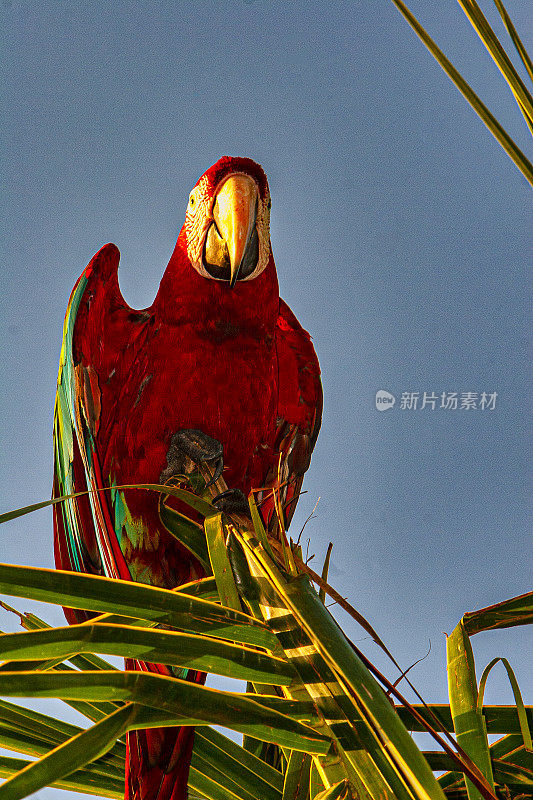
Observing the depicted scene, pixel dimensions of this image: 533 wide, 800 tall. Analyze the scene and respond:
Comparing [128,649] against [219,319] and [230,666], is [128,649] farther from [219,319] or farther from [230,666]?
[219,319]

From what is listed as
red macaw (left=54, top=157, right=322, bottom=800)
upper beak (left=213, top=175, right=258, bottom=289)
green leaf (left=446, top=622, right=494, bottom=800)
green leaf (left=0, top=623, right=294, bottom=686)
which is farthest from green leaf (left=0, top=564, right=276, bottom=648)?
upper beak (left=213, top=175, right=258, bottom=289)

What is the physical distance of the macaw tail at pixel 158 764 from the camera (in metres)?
0.54

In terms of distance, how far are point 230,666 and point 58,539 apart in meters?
Answer: 0.75

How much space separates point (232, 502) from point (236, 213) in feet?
1.54

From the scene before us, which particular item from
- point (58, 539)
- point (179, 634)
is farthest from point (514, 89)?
point (58, 539)

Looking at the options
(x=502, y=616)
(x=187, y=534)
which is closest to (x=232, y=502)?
(x=187, y=534)

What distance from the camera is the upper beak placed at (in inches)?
34.5

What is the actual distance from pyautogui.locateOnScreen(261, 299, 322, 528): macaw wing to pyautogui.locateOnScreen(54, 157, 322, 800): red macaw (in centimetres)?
10

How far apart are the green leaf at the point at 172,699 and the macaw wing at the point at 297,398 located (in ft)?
2.49

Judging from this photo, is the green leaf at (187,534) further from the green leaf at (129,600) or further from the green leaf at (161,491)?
the green leaf at (129,600)

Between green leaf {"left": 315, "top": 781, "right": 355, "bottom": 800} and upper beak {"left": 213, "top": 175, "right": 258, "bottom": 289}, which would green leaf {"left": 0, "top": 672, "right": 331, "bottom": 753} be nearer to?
green leaf {"left": 315, "top": 781, "right": 355, "bottom": 800}

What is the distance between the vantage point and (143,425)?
33.9 inches

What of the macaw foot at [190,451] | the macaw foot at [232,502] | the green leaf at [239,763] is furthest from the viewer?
the macaw foot at [190,451]

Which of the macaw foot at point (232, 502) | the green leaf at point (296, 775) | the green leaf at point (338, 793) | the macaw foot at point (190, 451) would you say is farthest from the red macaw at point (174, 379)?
the green leaf at point (338, 793)
